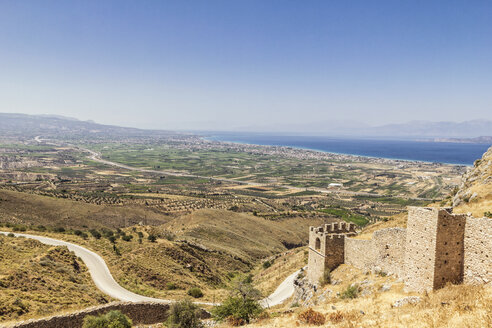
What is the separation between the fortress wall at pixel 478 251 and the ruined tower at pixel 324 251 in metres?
12.3

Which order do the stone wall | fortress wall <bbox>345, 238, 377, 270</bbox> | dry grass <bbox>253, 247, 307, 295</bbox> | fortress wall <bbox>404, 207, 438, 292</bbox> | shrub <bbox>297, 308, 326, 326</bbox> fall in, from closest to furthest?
fortress wall <bbox>404, 207, 438, 292</bbox> → shrub <bbox>297, 308, 326, 326</bbox> → the stone wall → fortress wall <bbox>345, 238, 377, 270</bbox> → dry grass <bbox>253, 247, 307, 295</bbox>

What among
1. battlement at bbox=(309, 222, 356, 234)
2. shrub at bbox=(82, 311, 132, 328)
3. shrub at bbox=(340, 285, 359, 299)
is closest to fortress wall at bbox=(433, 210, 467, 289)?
shrub at bbox=(340, 285, 359, 299)

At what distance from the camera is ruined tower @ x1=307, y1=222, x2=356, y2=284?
27531 millimetres

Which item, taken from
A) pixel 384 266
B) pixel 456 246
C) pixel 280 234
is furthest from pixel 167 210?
pixel 456 246

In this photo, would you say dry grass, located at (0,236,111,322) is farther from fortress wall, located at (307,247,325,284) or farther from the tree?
fortress wall, located at (307,247,325,284)

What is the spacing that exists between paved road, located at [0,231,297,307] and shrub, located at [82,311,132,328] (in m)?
6.85

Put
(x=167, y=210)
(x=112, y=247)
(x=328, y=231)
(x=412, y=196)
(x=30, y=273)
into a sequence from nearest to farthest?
(x=30, y=273)
(x=328, y=231)
(x=112, y=247)
(x=167, y=210)
(x=412, y=196)

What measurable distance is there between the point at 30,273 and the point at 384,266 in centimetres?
2869

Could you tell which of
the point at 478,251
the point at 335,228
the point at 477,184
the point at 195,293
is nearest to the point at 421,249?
the point at 478,251

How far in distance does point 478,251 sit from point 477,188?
14.1 m

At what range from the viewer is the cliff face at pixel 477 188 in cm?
2292

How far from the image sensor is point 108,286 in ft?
107

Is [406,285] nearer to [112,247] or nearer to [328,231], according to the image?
[328,231]

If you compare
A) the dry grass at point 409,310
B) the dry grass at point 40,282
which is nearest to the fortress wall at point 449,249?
the dry grass at point 409,310
